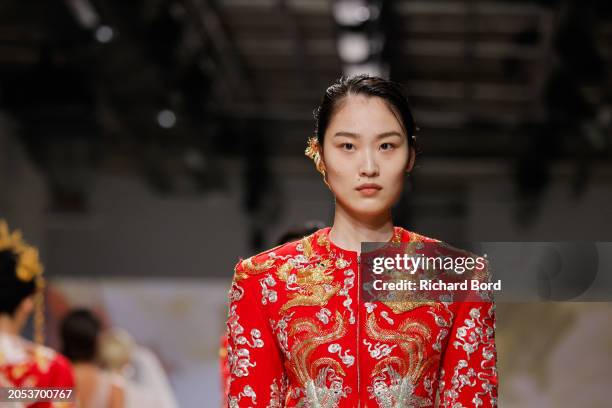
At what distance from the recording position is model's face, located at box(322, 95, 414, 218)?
1.65 metres

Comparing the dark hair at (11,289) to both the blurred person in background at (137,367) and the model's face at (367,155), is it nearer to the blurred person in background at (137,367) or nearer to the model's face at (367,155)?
the model's face at (367,155)

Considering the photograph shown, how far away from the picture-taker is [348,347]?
1.62 m

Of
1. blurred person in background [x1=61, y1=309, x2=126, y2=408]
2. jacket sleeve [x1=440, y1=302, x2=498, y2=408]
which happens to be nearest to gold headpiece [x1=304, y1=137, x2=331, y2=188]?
jacket sleeve [x1=440, y1=302, x2=498, y2=408]

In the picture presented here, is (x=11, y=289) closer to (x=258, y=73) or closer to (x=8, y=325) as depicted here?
(x=8, y=325)

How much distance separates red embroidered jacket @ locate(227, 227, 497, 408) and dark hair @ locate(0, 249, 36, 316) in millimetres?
1820

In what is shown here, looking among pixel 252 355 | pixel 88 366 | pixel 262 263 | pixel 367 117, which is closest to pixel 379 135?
pixel 367 117

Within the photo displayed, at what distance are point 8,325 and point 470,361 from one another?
2.07 metres

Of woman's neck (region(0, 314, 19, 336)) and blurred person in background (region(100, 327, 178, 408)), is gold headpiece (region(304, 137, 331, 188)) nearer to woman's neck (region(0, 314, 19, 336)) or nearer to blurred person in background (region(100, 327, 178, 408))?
woman's neck (region(0, 314, 19, 336))

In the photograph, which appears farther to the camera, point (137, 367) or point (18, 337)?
point (137, 367)

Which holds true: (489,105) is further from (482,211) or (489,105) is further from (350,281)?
(350,281)

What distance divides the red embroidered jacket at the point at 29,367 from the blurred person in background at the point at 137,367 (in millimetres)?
2691

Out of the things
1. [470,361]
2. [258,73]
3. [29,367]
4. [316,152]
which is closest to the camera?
[470,361]

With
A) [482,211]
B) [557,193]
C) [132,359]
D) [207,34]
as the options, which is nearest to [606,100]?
[557,193]

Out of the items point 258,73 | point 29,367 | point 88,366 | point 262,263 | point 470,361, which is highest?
point 258,73
